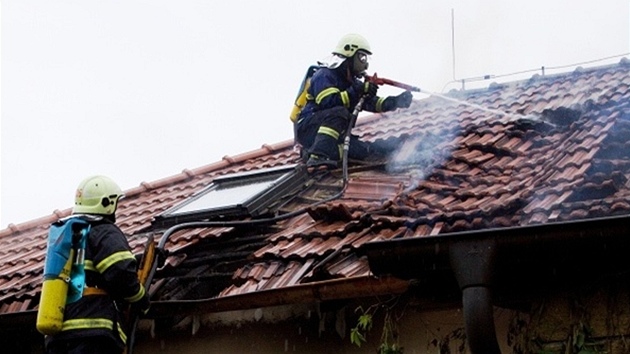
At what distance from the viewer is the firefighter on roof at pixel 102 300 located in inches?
241

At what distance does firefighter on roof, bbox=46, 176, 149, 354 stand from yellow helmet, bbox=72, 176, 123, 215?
0.18m

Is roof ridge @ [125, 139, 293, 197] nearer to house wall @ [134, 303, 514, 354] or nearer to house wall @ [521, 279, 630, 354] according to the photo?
house wall @ [134, 303, 514, 354]

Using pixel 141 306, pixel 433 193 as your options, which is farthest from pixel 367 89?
pixel 141 306

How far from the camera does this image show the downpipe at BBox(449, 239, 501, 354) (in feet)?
17.2

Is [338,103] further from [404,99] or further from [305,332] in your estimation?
[305,332]

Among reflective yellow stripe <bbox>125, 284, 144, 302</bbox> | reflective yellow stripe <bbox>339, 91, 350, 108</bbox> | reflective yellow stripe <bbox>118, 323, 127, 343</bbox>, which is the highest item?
reflective yellow stripe <bbox>339, 91, 350, 108</bbox>

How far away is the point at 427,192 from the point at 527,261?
6.68 feet

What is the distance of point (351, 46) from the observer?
9.02 m

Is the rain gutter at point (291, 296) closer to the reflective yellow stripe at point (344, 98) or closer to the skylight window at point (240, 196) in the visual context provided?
the skylight window at point (240, 196)

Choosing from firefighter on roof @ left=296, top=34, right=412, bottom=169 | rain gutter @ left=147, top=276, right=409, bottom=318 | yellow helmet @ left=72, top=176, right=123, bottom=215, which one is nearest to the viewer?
rain gutter @ left=147, top=276, right=409, bottom=318

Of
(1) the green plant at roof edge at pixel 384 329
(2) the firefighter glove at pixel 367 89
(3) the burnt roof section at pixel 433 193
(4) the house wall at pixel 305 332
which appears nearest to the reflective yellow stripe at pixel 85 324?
(3) the burnt roof section at pixel 433 193

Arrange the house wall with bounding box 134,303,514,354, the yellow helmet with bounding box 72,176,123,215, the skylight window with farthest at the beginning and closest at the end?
the skylight window < the yellow helmet with bounding box 72,176,123,215 < the house wall with bounding box 134,303,514,354

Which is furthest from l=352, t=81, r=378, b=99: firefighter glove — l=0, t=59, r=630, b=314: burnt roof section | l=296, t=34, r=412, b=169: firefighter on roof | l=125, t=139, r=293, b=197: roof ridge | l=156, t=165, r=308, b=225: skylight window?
l=125, t=139, r=293, b=197: roof ridge

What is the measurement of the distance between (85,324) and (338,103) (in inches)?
136
